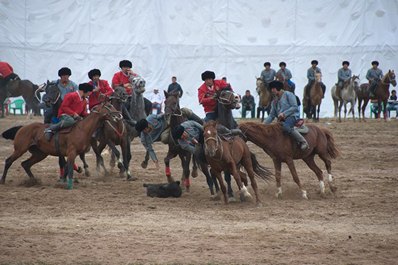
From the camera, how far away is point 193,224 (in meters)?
12.7

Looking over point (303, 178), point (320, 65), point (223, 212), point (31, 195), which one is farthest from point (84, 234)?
point (320, 65)

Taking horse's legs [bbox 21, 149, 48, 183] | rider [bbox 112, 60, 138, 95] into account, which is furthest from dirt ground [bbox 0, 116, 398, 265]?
rider [bbox 112, 60, 138, 95]

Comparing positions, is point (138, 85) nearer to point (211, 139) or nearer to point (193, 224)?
point (211, 139)

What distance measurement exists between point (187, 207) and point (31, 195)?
122 inches

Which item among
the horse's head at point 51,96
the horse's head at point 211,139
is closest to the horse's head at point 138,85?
the horse's head at point 51,96

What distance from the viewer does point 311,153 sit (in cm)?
1652

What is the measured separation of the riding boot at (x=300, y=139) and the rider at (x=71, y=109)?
13.8ft

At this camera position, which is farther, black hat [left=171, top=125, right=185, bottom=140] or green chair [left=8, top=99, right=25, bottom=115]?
green chair [left=8, top=99, right=25, bottom=115]

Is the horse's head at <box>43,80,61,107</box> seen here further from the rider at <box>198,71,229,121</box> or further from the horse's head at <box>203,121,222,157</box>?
the horse's head at <box>203,121,222,157</box>

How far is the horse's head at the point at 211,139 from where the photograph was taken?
45.8 feet

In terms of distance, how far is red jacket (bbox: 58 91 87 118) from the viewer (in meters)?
16.5

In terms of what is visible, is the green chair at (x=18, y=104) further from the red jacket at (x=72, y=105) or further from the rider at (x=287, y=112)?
the rider at (x=287, y=112)

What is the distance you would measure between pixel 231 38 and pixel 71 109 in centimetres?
2397

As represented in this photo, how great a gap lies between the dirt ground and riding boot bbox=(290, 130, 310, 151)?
961 mm
